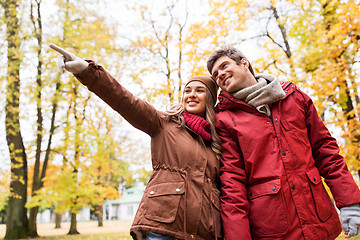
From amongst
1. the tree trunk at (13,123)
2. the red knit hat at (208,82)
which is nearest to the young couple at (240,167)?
the red knit hat at (208,82)

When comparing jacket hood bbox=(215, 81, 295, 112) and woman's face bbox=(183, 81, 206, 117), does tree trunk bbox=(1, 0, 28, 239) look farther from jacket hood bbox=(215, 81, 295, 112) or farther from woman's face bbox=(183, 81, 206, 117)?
jacket hood bbox=(215, 81, 295, 112)

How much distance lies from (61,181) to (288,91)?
12879 millimetres

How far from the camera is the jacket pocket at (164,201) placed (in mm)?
2031

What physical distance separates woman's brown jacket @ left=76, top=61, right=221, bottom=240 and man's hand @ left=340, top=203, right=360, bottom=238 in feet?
3.04

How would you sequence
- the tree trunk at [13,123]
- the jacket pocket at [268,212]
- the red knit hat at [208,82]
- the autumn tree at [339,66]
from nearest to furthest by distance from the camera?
the jacket pocket at [268,212]
the red knit hat at [208,82]
the autumn tree at [339,66]
the tree trunk at [13,123]

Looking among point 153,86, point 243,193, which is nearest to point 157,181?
point 243,193

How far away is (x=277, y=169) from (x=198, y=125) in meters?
0.73

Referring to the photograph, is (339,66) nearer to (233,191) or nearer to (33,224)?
(233,191)

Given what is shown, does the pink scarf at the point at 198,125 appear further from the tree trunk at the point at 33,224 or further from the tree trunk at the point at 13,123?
the tree trunk at the point at 33,224

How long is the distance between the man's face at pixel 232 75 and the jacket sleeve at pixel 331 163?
539 mm

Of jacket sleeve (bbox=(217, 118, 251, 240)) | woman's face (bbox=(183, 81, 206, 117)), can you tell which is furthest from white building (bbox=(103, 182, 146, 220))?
jacket sleeve (bbox=(217, 118, 251, 240))

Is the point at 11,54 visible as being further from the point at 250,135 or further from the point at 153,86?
the point at 250,135

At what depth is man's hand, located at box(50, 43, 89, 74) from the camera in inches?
77.6

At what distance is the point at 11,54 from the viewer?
11.8 m
